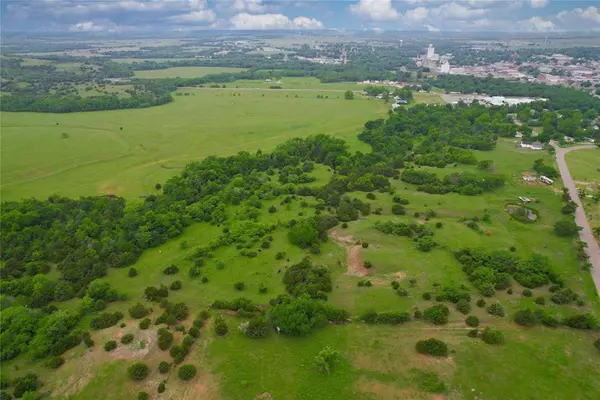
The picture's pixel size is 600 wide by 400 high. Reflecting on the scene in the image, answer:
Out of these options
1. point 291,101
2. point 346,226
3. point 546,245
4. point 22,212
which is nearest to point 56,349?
point 22,212

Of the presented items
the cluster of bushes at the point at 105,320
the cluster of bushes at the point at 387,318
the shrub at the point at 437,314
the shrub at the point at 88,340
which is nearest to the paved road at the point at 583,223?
the shrub at the point at 437,314

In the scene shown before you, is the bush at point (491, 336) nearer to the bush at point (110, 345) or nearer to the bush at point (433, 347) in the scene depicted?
the bush at point (433, 347)

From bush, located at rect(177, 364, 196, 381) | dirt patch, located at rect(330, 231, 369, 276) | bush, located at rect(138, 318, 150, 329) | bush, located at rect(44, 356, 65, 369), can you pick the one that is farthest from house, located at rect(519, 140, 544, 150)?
bush, located at rect(44, 356, 65, 369)

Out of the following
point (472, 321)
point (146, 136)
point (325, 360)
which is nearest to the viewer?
point (325, 360)

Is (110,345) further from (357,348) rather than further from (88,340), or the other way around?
(357,348)

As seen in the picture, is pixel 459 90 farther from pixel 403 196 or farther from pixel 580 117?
pixel 403 196

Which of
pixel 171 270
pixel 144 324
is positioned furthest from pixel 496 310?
pixel 171 270
